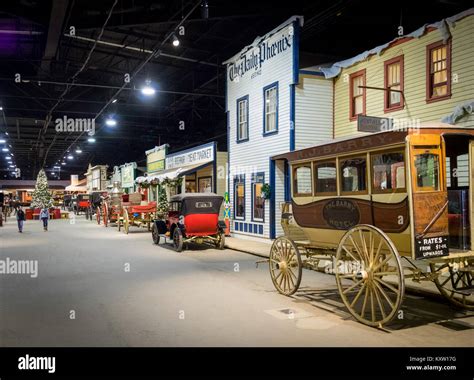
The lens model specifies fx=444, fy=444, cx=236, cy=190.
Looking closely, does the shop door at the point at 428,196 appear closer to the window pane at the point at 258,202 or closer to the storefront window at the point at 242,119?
the window pane at the point at 258,202

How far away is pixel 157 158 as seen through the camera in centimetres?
3606

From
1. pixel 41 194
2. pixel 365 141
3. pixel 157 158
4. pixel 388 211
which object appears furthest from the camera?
pixel 41 194

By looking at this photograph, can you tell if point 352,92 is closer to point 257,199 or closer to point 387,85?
point 387,85

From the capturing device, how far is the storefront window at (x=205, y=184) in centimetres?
2596

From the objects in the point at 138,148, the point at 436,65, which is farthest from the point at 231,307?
the point at 138,148

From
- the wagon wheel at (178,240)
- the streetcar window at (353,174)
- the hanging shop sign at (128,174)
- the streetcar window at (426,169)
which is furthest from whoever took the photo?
the hanging shop sign at (128,174)

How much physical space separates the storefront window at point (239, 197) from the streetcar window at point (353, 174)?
1316cm

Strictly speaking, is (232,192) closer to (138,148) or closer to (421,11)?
(421,11)

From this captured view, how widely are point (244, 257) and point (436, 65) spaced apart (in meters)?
8.14

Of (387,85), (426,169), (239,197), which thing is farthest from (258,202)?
(426,169)

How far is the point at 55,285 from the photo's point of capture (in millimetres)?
9883

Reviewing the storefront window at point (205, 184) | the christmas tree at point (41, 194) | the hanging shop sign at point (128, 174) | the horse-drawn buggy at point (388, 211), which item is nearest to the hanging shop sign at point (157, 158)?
the hanging shop sign at point (128, 174)

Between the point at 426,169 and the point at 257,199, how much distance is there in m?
13.2
